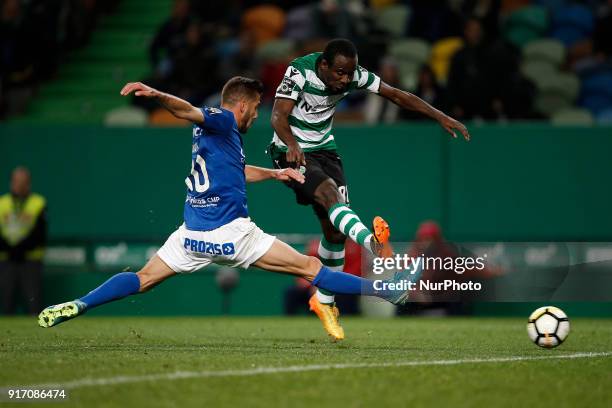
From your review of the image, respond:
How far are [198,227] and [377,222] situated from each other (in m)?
1.36

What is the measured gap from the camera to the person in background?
52.6ft

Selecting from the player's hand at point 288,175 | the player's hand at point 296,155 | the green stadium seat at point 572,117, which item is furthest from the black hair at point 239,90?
the green stadium seat at point 572,117

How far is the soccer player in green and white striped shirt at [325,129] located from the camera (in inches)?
375

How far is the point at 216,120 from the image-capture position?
27.1 feet

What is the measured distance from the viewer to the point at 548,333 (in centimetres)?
883

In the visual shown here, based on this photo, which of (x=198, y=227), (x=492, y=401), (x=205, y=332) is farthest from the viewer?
(x=205, y=332)

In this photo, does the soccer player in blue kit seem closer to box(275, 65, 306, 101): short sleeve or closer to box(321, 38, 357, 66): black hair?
box(275, 65, 306, 101): short sleeve

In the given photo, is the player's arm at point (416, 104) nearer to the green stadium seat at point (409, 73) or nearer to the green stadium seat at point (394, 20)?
the green stadium seat at point (409, 73)

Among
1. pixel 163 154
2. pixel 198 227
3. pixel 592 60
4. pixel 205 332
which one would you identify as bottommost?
pixel 205 332

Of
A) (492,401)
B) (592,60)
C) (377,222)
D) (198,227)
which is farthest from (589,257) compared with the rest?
(492,401)

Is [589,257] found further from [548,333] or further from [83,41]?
[83,41]

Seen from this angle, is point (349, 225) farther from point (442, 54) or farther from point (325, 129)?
point (442, 54)

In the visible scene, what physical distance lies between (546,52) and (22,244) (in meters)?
7.73

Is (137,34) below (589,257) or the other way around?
the other way around
